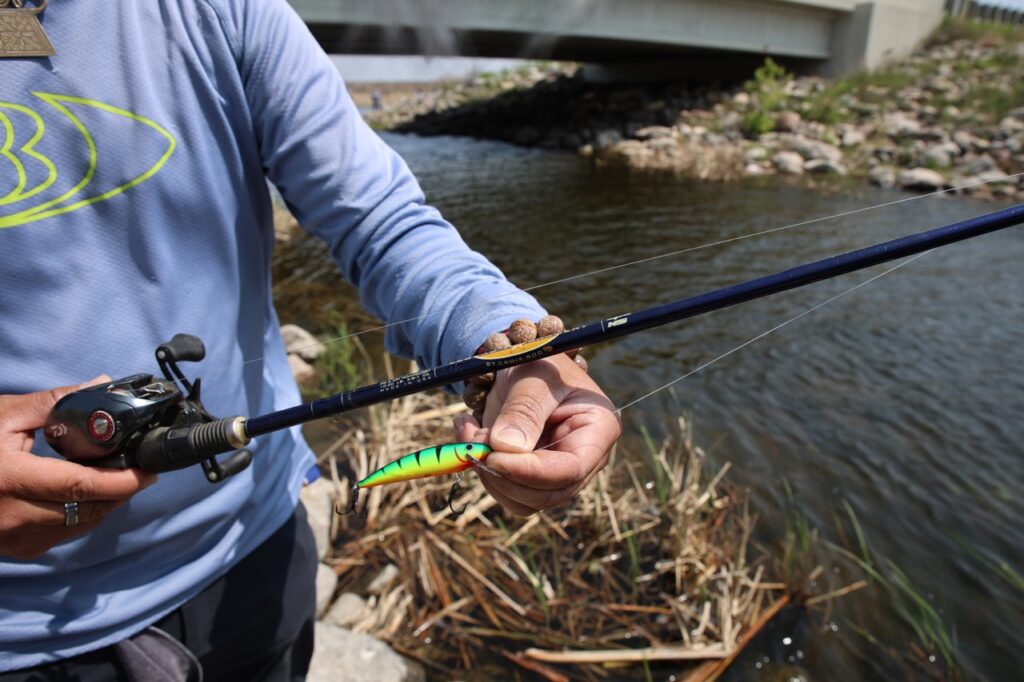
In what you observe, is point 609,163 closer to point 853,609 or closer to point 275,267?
point 275,267

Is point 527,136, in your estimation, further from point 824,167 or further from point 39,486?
point 39,486

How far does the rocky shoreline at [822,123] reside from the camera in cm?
1519

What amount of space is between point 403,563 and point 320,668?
2.80 feet

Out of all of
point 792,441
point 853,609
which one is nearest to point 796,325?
point 792,441

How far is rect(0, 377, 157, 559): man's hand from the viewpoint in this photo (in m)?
1.13

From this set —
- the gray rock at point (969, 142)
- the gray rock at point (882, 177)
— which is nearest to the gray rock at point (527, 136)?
the gray rock at point (882, 177)

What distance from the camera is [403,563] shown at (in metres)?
3.59

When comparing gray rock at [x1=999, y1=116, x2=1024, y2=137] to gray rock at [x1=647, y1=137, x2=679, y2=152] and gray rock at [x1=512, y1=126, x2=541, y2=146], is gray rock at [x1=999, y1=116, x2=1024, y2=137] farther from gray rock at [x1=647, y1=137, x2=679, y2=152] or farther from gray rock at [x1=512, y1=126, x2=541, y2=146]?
gray rock at [x1=512, y1=126, x2=541, y2=146]

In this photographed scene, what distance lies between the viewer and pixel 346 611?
10.8 ft

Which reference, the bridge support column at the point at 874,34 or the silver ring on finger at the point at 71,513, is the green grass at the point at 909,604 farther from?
the bridge support column at the point at 874,34

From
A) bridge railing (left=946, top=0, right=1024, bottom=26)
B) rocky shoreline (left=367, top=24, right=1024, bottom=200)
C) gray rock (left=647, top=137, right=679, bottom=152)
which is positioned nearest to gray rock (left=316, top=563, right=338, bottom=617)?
rocky shoreline (left=367, top=24, right=1024, bottom=200)

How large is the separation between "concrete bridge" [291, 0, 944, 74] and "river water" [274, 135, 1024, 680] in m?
5.34

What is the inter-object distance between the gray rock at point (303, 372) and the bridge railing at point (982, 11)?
112 ft

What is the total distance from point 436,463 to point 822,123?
70.5ft
